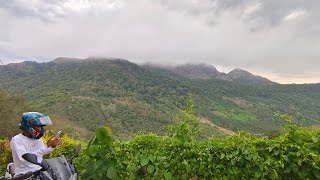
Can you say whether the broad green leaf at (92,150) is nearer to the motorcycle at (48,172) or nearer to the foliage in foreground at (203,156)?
the foliage in foreground at (203,156)

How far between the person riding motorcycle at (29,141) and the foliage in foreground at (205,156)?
702mm

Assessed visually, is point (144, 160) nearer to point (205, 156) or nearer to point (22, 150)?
point (205, 156)

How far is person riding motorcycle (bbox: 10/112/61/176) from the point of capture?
4.32 m

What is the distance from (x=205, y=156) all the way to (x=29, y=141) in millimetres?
2580

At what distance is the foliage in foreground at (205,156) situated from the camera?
4039 mm

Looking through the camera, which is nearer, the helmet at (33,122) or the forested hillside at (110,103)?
the helmet at (33,122)

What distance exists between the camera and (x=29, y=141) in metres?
4.65

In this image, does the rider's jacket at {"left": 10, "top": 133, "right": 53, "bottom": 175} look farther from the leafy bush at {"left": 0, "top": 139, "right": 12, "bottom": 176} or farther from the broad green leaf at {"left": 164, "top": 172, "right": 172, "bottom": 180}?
the leafy bush at {"left": 0, "top": 139, "right": 12, "bottom": 176}

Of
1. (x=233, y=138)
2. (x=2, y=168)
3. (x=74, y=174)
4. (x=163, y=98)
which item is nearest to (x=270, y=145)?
(x=233, y=138)

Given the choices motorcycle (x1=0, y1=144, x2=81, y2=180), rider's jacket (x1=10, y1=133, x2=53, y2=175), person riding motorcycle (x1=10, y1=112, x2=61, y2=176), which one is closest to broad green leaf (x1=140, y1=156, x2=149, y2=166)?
motorcycle (x1=0, y1=144, x2=81, y2=180)

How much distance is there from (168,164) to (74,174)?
1.29 meters

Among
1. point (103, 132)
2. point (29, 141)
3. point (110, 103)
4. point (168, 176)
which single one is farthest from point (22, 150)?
point (110, 103)

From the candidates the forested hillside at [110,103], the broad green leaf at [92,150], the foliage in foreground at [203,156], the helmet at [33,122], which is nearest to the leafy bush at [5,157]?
the helmet at [33,122]

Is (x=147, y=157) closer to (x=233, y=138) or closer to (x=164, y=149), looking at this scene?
(x=164, y=149)
